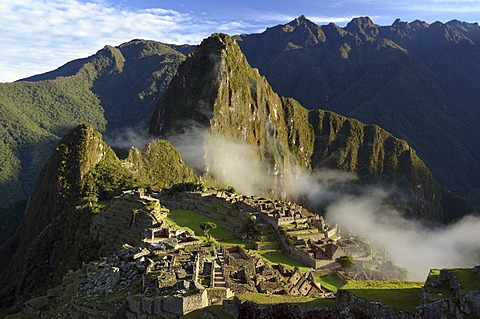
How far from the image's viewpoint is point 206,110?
155 metres

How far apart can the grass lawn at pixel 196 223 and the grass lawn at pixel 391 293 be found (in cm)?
3138

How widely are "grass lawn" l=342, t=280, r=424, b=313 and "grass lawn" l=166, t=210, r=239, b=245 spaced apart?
103 ft

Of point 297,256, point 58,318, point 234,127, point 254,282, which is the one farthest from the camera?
point 234,127

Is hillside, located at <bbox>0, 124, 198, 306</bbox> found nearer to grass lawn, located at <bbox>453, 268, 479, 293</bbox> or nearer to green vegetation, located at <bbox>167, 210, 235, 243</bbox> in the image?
green vegetation, located at <bbox>167, 210, 235, 243</bbox>

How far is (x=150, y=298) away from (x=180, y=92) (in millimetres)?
154634

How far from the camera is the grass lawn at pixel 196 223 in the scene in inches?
1907

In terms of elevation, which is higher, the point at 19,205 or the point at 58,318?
the point at 58,318

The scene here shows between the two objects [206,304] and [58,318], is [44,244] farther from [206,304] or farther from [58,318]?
[206,304]

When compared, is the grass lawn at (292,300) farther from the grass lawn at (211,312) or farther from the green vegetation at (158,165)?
the green vegetation at (158,165)

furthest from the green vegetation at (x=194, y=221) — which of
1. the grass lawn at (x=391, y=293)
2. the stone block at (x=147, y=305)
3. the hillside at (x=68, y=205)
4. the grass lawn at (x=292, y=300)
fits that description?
the grass lawn at (x=391, y=293)

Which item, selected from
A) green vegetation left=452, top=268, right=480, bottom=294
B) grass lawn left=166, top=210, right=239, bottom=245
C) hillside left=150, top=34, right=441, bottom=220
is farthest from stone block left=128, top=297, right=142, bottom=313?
hillside left=150, top=34, right=441, bottom=220

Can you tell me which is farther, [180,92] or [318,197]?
[318,197]

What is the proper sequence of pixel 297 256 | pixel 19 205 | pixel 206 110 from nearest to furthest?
pixel 297 256
pixel 19 205
pixel 206 110

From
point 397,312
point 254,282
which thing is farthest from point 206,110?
point 397,312
